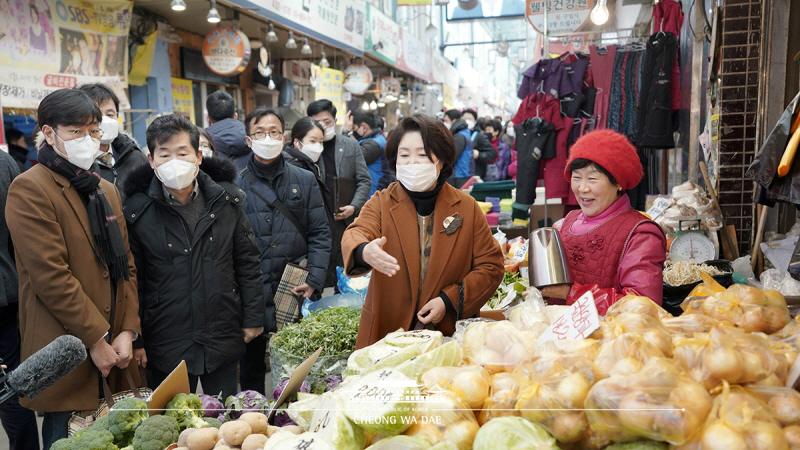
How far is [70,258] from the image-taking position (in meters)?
2.47

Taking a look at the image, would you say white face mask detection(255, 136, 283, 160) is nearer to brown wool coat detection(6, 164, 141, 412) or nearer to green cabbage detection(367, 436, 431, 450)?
brown wool coat detection(6, 164, 141, 412)

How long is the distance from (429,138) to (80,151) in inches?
59.1

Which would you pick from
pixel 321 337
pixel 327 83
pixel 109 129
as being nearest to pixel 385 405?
pixel 321 337

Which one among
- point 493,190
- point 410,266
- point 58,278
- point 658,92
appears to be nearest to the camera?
point 58,278

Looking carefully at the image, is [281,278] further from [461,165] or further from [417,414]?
[461,165]

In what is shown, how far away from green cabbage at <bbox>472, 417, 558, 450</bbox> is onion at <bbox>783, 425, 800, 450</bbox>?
1.38ft

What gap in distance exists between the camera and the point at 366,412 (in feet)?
4.25

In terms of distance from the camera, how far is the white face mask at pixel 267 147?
3.60 metres

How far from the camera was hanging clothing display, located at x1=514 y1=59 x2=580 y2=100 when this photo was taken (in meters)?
6.07

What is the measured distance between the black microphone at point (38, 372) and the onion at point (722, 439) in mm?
1519

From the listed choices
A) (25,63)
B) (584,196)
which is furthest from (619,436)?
(25,63)

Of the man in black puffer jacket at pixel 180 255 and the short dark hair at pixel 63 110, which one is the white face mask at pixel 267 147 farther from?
the short dark hair at pixel 63 110

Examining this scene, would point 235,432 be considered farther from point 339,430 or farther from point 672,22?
point 672,22

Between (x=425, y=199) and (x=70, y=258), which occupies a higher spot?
(x=425, y=199)
